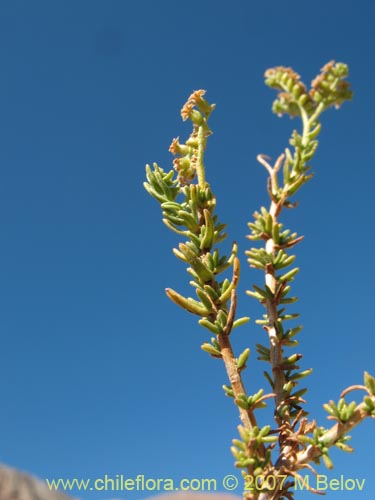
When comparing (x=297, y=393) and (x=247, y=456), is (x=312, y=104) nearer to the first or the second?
(x=297, y=393)

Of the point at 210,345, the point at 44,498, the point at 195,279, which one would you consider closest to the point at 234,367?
the point at 210,345

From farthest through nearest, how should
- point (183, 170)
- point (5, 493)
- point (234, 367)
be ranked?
point (5, 493)
point (183, 170)
point (234, 367)

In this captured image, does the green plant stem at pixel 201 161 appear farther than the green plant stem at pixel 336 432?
Yes

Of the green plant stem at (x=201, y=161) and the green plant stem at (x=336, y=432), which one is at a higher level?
the green plant stem at (x=201, y=161)

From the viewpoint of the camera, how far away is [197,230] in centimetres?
234

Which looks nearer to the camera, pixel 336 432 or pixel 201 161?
pixel 336 432

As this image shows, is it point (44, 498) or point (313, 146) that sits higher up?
point (44, 498)

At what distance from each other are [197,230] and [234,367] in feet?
2.13

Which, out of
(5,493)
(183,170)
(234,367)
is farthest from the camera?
(5,493)

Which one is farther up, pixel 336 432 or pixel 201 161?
pixel 201 161

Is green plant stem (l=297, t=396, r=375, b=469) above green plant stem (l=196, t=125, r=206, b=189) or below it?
below

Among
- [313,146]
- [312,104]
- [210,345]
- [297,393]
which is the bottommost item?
[297,393]

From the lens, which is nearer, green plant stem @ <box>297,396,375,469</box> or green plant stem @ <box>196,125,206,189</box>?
green plant stem @ <box>297,396,375,469</box>

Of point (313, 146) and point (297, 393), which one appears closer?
point (297, 393)
